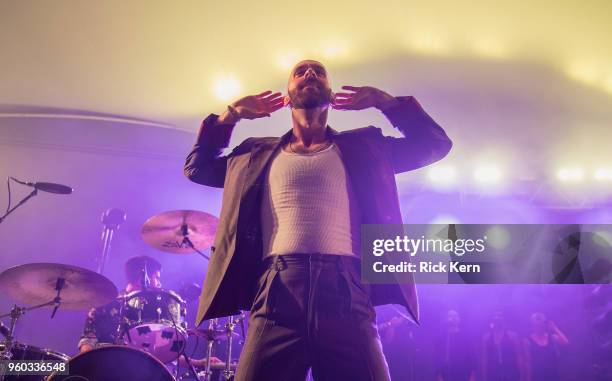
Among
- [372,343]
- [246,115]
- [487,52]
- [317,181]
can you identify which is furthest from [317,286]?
[487,52]

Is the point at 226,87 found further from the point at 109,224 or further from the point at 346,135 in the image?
the point at 346,135

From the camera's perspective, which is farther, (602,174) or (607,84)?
(602,174)

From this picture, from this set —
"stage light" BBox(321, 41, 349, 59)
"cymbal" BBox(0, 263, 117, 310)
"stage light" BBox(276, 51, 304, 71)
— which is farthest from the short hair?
"stage light" BBox(321, 41, 349, 59)

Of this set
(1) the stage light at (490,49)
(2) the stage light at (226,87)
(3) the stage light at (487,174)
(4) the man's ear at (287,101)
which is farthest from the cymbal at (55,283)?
(3) the stage light at (487,174)

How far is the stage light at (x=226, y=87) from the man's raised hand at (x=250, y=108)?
11.3ft

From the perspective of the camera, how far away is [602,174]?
7578 millimetres

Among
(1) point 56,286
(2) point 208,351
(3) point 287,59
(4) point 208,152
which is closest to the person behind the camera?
(4) point 208,152

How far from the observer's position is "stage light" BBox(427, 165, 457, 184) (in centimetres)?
782

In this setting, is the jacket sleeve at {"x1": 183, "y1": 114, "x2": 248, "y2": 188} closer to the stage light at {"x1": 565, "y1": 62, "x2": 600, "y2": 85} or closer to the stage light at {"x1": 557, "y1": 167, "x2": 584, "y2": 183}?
the stage light at {"x1": 565, "y1": 62, "x2": 600, "y2": 85}

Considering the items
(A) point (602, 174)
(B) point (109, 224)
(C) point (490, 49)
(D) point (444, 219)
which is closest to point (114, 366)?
(B) point (109, 224)

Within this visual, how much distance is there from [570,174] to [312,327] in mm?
7485

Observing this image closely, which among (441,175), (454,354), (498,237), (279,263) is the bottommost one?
(454,354)

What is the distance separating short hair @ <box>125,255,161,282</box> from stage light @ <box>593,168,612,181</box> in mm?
6765

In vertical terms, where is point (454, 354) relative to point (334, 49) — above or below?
below
